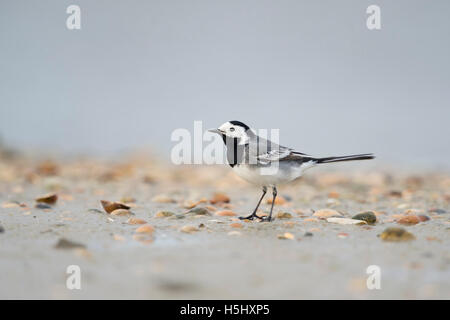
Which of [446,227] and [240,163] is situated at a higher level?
[240,163]

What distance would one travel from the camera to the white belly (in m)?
5.69

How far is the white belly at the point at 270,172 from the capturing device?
569 cm

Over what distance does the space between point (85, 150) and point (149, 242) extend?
1020 centimetres

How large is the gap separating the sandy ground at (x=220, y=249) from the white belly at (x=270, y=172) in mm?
490

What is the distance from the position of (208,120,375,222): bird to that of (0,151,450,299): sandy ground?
0.53 meters

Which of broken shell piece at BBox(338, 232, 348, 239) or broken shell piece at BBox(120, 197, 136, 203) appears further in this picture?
broken shell piece at BBox(120, 197, 136, 203)

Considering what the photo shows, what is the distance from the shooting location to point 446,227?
512 centimetres

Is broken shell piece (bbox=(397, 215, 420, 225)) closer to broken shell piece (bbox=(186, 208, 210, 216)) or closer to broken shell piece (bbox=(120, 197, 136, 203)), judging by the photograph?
broken shell piece (bbox=(186, 208, 210, 216))

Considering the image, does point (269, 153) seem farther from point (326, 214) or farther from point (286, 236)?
point (286, 236)

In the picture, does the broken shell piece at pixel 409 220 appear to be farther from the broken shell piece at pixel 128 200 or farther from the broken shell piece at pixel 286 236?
the broken shell piece at pixel 128 200

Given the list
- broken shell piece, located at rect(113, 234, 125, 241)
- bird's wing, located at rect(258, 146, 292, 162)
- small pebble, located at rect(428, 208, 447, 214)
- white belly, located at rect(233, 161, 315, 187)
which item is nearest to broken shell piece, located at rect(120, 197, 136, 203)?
white belly, located at rect(233, 161, 315, 187)

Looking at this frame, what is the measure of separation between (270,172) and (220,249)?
1.84 metres

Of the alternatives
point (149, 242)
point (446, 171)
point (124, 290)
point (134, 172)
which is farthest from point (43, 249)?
point (446, 171)

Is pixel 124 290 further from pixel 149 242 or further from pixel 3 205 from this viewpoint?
pixel 3 205
